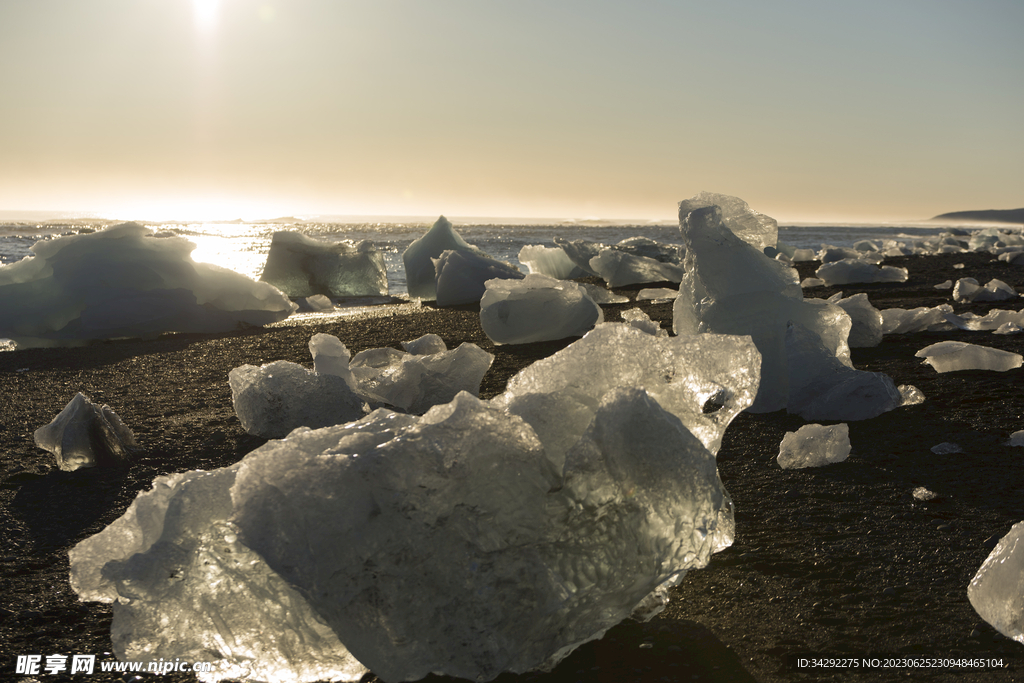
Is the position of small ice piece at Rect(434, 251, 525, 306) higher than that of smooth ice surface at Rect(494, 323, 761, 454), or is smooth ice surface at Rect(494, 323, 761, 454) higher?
smooth ice surface at Rect(494, 323, 761, 454)

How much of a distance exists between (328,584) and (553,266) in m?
8.67

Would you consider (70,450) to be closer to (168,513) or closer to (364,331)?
(168,513)

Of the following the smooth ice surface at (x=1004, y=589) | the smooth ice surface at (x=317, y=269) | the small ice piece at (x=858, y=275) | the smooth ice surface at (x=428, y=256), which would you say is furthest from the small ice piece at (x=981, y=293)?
the smooth ice surface at (x=317, y=269)

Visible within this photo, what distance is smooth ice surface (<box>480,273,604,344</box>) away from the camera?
4.39 meters

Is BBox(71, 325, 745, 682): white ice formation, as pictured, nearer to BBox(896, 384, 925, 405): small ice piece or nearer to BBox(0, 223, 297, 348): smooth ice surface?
BBox(896, 384, 925, 405): small ice piece

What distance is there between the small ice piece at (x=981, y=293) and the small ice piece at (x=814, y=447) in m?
4.26

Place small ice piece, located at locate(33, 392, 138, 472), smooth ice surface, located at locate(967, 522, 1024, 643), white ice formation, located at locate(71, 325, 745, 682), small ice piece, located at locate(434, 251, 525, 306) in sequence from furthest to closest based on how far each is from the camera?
small ice piece, located at locate(434, 251, 525, 306), small ice piece, located at locate(33, 392, 138, 472), smooth ice surface, located at locate(967, 522, 1024, 643), white ice formation, located at locate(71, 325, 745, 682)

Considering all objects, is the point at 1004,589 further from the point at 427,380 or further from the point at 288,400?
the point at 288,400

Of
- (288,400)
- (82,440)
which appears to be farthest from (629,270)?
(82,440)

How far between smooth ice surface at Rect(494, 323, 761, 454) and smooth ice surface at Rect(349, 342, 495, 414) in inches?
55.1

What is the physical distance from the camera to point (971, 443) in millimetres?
2324

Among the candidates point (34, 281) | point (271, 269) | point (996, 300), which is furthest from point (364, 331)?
point (996, 300)

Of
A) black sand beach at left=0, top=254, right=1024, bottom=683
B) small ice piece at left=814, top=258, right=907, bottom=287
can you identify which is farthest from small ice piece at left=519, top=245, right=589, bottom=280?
black sand beach at left=0, top=254, right=1024, bottom=683

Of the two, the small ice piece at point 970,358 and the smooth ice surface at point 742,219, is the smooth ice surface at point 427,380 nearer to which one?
the smooth ice surface at point 742,219
